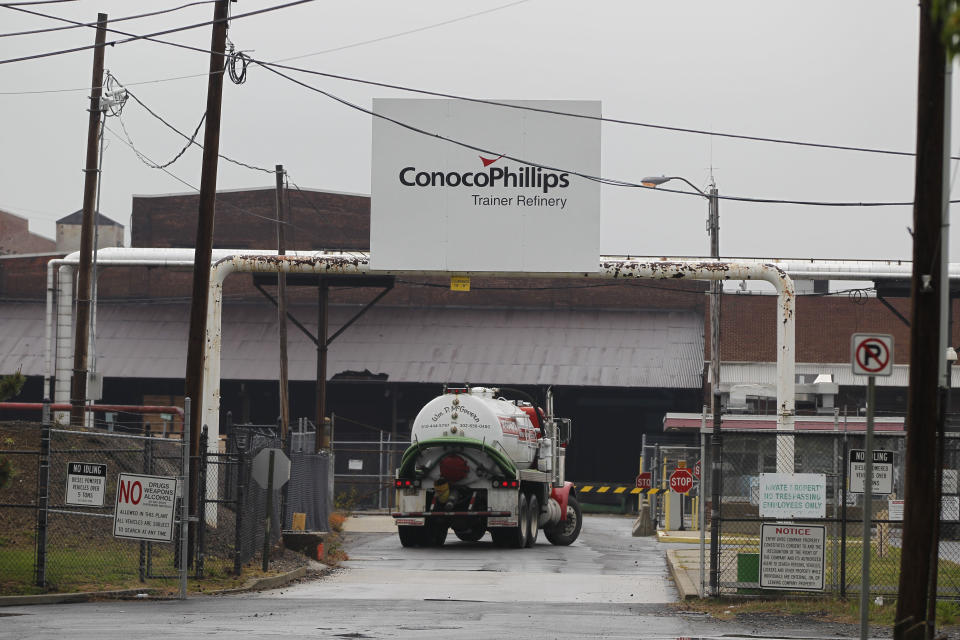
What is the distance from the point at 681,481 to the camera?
30.4 metres

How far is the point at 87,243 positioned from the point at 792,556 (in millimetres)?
18878

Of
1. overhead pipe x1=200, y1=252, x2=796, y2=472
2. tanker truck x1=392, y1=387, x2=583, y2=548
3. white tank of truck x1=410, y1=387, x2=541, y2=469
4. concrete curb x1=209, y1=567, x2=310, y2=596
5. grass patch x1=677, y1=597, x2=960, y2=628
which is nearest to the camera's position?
grass patch x1=677, y1=597, x2=960, y2=628

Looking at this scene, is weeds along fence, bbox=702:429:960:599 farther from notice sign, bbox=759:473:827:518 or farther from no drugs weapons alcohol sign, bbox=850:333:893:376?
no drugs weapons alcohol sign, bbox=850:333:893:376

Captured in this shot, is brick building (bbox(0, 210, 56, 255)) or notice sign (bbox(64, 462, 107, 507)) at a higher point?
brick building (bbox(0, 210, 56, 255))

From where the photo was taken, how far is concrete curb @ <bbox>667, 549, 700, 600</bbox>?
17547 millimetres

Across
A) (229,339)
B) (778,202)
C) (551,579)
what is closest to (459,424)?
(551,579)

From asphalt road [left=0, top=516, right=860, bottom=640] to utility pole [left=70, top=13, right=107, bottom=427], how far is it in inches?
340

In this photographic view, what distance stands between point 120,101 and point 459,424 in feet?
38.1

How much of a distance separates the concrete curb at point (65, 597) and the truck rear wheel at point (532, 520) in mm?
11364

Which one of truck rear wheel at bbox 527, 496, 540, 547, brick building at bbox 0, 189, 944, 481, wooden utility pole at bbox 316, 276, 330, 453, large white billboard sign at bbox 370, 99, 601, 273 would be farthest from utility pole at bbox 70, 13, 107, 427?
brick building at bbox 0, 189, 944, 481

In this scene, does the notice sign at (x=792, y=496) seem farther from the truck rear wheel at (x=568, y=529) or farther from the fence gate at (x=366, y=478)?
the fence gate at (x=366, y=478)

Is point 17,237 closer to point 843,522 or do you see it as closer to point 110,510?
point 110,510

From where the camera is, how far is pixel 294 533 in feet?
79.4

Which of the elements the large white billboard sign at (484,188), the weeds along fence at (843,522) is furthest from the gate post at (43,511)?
the large white billboard sign at (484,188)
